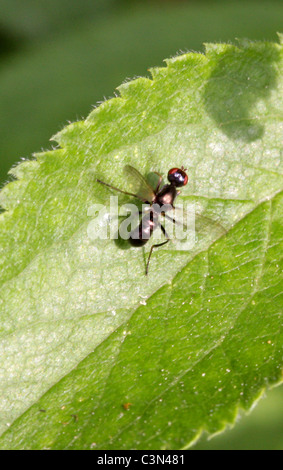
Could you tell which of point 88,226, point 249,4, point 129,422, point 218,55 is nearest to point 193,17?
point 249,4

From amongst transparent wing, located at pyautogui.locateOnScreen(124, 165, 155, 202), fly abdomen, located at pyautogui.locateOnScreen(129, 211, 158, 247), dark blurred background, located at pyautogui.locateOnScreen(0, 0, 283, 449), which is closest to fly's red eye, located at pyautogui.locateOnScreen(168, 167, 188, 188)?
transparent wing, located at pyautogui.locateOnScreen(124, 165, 155, 202)

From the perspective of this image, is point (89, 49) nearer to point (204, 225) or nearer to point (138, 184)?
point (138, 184)

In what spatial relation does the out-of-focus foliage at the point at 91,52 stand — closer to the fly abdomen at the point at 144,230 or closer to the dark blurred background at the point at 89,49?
the dark blurred background at the point at 89,49

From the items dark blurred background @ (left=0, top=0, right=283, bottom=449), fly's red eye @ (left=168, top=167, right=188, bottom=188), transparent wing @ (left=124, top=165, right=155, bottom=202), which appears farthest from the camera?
dark blurred background @ (left=0, top=0, right=283, bottom=449)

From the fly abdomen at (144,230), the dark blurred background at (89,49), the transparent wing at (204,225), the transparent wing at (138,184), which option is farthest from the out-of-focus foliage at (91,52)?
the transparent wing at (204,225)

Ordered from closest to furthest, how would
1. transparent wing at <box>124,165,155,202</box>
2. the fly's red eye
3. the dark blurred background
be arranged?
the fly's red eye < transparent wing at <box>124,165,155,202</box> < the dark blurred background

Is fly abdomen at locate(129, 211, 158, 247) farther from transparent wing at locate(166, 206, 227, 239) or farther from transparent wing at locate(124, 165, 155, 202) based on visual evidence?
transparent wing at locate(166, 206, 227, 239)

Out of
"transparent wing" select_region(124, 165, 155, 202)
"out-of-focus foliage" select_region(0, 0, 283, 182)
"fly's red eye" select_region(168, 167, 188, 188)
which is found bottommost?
"fly's red eye" select_region(168, 167, 188, 188)
